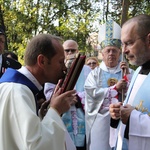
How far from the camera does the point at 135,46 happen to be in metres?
2.66

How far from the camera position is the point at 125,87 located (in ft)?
12.8

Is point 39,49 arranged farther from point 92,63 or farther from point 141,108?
point 92,63

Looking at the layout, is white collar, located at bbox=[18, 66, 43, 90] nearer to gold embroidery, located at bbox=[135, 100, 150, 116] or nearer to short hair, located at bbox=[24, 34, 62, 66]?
short hair, located at bbox=[24, 34, 62, 66]

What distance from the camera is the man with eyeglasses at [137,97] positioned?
2.50 m

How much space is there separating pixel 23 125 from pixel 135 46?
1.40 meters

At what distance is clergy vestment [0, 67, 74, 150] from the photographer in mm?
1697

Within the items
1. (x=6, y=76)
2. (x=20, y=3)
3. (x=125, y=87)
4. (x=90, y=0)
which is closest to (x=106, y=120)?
(x=125, y=87)

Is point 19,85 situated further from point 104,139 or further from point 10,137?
point 104,139

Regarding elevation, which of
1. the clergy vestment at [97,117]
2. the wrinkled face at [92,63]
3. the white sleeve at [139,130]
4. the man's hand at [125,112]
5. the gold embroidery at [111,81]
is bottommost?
the clergy vestment at [97,117]

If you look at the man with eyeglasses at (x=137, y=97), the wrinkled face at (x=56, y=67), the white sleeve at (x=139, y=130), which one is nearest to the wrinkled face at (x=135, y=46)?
the man with eyeglasses at (x=137, y=97)

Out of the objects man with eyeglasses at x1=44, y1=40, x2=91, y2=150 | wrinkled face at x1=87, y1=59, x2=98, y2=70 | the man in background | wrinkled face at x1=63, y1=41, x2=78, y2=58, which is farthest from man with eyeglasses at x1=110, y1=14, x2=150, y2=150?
wrinkled face at x1=87, y1=59, x2=98, y2=70

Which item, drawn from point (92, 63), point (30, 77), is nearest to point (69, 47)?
point (92, 63)

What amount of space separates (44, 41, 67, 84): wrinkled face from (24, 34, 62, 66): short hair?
0.04 metres

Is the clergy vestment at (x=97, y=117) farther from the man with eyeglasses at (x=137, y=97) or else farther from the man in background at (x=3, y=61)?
the man with eyeglasses at (x=137, y=97)
